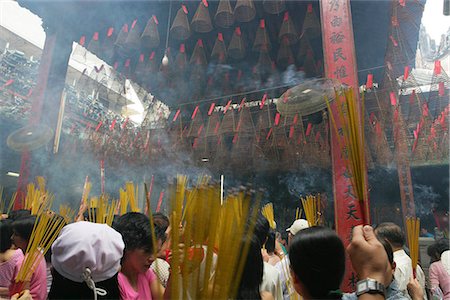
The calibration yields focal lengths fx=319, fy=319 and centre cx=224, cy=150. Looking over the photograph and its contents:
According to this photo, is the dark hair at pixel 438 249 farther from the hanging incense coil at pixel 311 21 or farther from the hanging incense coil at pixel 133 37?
the hanging incense coil at pixel 133 37

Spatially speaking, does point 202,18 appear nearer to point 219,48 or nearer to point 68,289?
point 219,48

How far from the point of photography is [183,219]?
0.73 m

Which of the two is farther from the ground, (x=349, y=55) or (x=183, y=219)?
(x=349, y=55)

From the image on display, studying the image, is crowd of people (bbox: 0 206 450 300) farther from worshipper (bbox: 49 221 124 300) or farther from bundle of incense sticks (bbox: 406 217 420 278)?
bundle of incense sticks (bbox: 406 217 420 278)

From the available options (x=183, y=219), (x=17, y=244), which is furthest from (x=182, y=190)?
(x=17, y=244)

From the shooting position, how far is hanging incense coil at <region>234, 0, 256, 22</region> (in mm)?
3594

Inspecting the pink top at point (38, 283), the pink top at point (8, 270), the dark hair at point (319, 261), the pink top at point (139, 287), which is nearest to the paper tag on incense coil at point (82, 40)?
the pink top at point (8, 270)

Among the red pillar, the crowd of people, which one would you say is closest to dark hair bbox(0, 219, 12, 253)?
the crowd of people

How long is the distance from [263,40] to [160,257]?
323 cm

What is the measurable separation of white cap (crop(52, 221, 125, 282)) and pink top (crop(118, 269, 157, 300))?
11.1 inches

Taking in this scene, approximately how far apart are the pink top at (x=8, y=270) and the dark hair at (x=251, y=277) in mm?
1297

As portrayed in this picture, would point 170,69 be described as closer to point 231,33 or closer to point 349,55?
point 231,33

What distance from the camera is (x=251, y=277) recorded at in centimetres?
103

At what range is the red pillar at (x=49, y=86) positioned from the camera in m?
3.89
